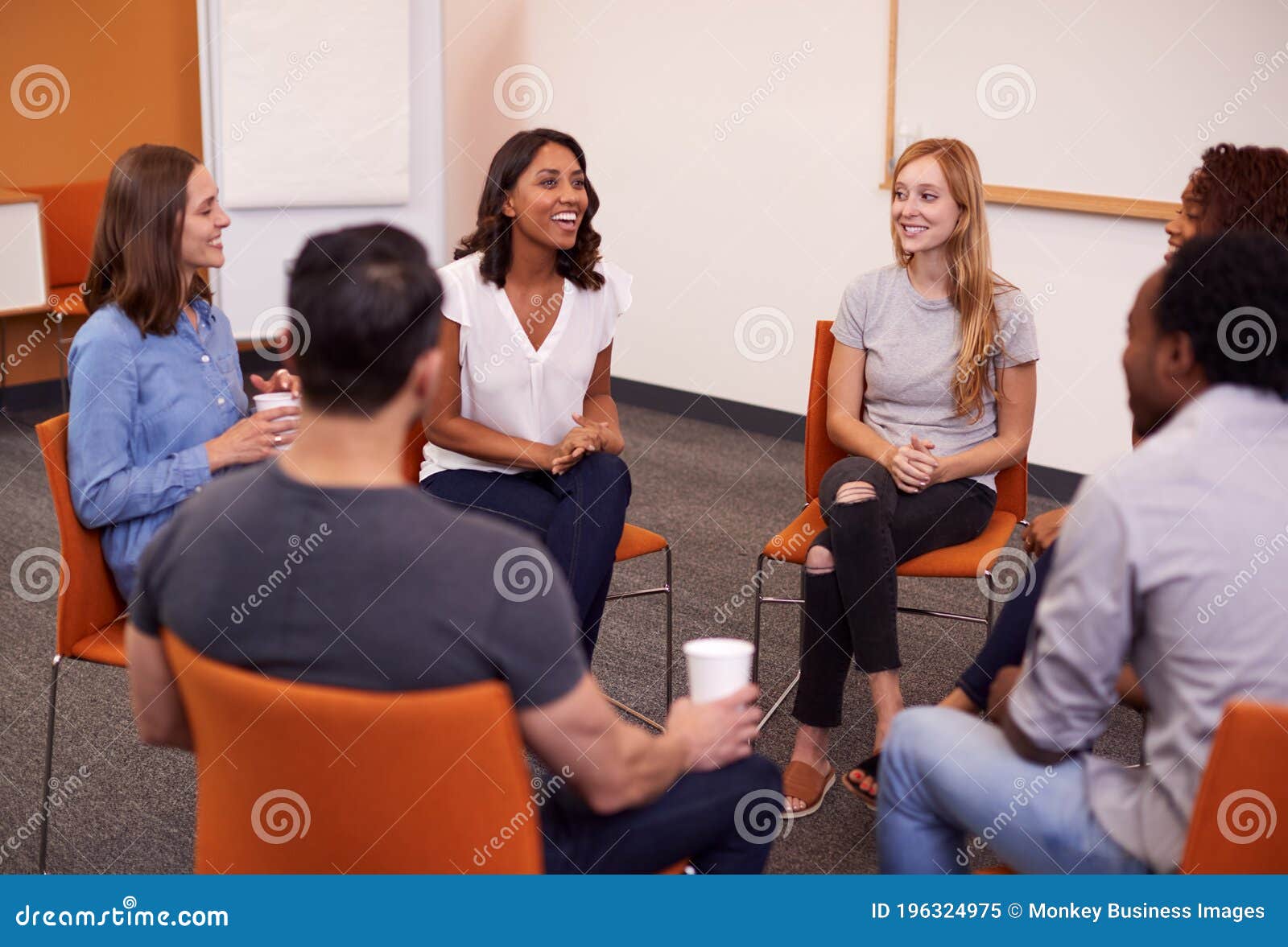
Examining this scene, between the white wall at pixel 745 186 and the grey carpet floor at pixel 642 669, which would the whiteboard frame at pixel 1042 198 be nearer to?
the white wall at pixel 745 186

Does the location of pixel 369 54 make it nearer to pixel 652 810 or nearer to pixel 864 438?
pixel 864 438

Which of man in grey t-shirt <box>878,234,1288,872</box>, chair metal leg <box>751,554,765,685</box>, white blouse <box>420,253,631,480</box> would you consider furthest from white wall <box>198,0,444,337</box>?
man in grey t-shirt <box>878,234,1288,872</box>

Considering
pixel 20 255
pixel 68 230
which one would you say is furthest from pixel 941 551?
pixel 68 230

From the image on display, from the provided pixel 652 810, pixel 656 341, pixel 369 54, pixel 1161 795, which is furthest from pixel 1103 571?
pixel 369 54

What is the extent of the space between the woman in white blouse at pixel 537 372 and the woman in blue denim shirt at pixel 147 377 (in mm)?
432

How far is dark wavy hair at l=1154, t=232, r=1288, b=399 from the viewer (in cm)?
141

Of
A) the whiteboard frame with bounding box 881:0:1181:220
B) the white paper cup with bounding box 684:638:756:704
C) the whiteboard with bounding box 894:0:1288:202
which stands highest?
the whiteboard with bounding box 894:0:1288:202

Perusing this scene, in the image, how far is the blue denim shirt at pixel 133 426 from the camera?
2129 millimetres

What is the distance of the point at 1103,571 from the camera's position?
1349 millimetres

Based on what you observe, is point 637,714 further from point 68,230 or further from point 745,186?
point 68,230

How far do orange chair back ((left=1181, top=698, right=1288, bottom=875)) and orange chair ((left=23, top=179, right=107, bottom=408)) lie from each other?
4657mm

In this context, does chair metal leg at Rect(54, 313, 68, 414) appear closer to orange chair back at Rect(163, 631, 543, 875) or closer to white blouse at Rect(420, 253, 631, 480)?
white blouse at Rect(420, 253, 631, 480)

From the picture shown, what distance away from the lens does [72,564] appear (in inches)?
84.4

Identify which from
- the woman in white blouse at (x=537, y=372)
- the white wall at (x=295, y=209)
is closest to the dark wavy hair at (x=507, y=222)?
the woman in white blouse at (x=537, y=372)
